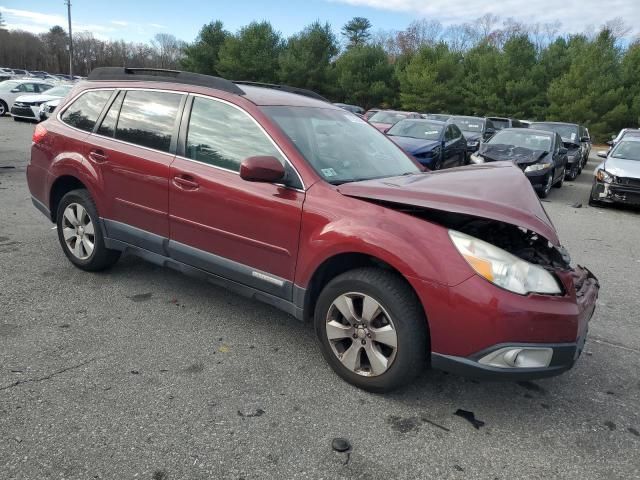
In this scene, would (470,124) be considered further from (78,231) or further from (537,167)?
(78,231)

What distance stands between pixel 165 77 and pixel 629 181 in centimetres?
939

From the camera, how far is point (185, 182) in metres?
3.64

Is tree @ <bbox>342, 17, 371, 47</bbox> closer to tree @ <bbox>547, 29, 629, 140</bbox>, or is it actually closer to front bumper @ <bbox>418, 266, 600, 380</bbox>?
tree @ <bbox>547, 29, 629, 140</bbox>

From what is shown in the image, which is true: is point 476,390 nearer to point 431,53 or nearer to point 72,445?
point 72,445

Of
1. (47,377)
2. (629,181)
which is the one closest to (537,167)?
(629,181)

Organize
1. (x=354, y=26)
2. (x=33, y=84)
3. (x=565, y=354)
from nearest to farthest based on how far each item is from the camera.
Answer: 1. (x=565, y=354)
2. (x=33, y=84)
3. (x=354, y=26)

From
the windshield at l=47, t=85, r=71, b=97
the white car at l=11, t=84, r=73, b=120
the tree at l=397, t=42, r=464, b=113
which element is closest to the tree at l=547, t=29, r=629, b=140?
the tree at l=397, t=42, r=464, b=113

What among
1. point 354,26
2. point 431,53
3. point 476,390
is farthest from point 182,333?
point 354,26

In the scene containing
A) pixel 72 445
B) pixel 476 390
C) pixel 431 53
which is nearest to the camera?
pixel 72 445

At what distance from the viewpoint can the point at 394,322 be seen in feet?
9.14

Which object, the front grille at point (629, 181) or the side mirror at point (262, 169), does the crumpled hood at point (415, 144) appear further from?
the side mirror at point (262, 169)

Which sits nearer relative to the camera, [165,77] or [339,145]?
[339,145]

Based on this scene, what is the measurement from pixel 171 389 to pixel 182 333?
75 cm

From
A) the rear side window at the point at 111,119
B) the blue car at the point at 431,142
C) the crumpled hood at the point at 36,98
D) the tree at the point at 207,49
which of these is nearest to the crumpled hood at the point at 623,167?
the blue car at the point at 431,142
